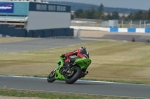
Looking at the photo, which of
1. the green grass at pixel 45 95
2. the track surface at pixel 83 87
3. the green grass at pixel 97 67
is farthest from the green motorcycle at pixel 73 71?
the green grass at pixel 97 67

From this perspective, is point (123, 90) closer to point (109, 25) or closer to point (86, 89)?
point (86, 89)

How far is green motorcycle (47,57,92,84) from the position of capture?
53.9 feet

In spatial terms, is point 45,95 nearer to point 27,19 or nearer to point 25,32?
point 25,32

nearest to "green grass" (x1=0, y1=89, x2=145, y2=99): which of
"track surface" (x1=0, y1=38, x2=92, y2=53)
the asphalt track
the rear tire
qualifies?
the asphalt track

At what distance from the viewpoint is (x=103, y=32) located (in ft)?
327

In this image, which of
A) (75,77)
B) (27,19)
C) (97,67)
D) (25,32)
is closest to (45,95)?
(75,77)

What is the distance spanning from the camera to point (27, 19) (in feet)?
227

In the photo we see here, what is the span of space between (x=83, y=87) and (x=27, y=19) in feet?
175

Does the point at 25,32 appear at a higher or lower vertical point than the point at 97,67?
lower

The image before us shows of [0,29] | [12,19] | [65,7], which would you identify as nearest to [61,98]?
[0,29]

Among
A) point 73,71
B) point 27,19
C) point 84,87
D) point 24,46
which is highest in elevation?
point 73,71

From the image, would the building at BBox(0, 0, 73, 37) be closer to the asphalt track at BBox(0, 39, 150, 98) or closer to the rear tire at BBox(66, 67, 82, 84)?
the asphalt track at BBox(0, 39, 150, 98)

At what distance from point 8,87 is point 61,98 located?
3473 mm

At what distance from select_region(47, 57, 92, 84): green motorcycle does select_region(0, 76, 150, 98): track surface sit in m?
0.23
